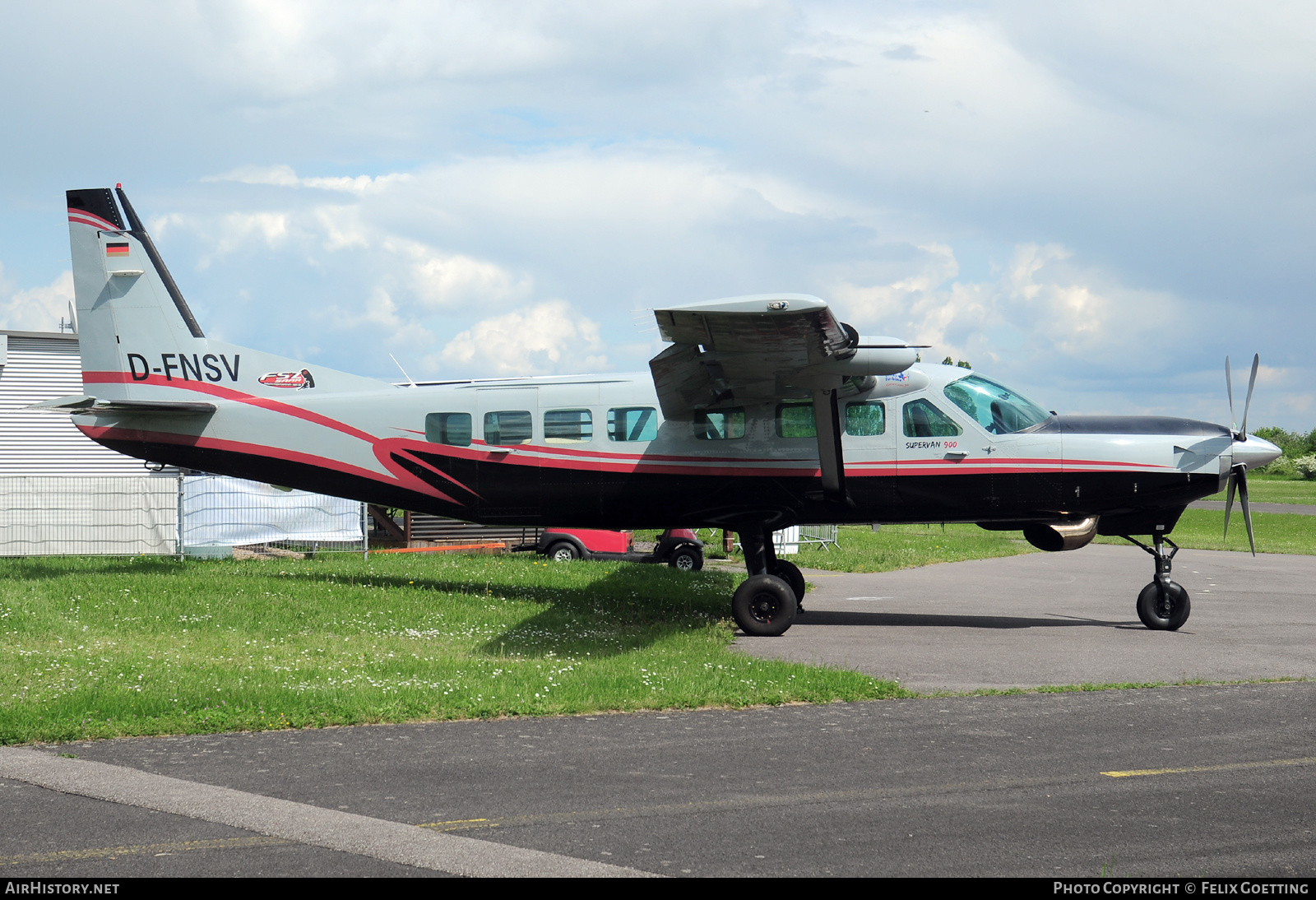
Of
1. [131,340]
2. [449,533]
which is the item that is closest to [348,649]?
[131,340]

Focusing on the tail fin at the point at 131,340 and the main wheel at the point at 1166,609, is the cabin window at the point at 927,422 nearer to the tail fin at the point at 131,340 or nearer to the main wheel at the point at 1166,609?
the main wheel at the point at 1166,609

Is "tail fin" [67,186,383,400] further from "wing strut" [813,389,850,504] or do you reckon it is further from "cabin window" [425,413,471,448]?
"wing strut" [813,389,850,504]

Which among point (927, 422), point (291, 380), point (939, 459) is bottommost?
point (939, 459)

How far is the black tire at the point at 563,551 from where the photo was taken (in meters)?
23.4

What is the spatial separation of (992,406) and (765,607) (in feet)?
13.2

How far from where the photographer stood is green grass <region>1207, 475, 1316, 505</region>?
6544cm

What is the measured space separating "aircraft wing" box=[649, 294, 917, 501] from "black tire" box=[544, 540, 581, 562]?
9.96 m

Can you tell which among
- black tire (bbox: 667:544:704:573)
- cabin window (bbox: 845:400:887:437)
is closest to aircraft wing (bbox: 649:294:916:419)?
cabin window (bbox: 845:400:887:437)

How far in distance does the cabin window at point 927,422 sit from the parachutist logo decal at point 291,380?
8499mm

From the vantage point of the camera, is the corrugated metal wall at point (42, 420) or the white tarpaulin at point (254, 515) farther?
the corrugated metal wall at point (42, 420)

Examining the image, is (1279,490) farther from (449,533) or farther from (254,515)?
(254,515)

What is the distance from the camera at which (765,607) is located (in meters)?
13.5

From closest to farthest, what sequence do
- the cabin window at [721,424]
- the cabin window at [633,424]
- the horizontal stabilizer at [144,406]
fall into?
the cabin window at [721,424]
the cabin window at [633,424]
the horizontal stabilizer at [144,406]

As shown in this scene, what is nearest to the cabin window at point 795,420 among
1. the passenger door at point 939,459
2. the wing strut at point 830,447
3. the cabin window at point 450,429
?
the wing strut at point 830,447
